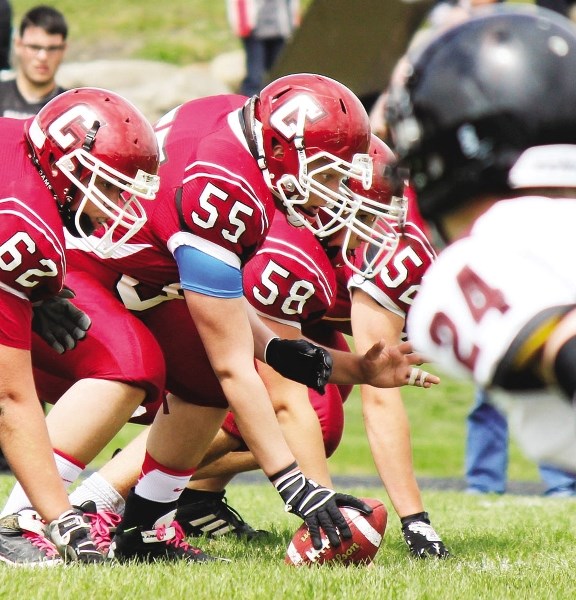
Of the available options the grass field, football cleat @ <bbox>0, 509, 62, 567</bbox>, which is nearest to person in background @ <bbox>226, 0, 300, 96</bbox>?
the grass field

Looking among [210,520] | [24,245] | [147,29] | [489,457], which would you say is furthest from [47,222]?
[147,29]

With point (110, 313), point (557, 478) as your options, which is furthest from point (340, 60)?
point (110, 313)

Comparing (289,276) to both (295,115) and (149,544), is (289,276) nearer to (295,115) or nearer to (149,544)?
(295,115)

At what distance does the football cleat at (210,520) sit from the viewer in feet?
15.5

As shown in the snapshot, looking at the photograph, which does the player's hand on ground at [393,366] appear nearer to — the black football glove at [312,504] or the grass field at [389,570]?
the black football glove at [312,504]

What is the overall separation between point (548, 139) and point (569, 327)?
1.42 feet

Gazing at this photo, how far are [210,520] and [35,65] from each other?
3.79 m

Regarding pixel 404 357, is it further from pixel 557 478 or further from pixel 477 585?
pixel 557 478

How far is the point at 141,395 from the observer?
12.7 ft

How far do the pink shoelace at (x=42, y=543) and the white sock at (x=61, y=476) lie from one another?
0.33 feet

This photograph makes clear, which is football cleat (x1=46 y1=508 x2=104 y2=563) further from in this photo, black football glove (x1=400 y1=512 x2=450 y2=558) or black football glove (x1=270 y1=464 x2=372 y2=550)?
black football glove (x1=400 y1=512 x2=450 y2=558)

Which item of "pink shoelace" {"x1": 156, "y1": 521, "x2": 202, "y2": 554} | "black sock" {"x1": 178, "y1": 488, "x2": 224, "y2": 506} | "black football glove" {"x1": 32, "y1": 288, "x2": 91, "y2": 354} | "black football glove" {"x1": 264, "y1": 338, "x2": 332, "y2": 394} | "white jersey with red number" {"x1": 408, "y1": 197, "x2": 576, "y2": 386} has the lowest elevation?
"black sock" {"x1": 178, "y1": 488, "x2": 224, "y2": 506}

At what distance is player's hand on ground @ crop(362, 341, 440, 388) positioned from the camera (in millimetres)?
3670

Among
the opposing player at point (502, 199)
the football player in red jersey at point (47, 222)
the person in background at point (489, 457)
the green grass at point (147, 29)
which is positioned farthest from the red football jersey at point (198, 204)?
the green grass at point (147, 29)
